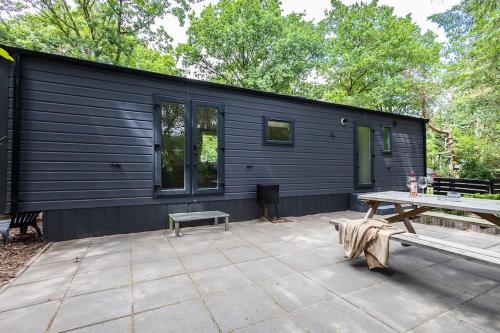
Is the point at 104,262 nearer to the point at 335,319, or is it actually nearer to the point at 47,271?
the point at 47,271

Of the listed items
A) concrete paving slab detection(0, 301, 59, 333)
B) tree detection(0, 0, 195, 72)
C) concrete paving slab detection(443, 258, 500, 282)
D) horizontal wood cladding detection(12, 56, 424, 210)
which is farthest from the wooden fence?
tree detection(0, 0, 195, 72)

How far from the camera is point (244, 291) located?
7.14 feet

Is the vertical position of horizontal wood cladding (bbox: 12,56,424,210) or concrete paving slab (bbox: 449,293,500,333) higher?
horizontal wood cladding (bbox: 12,56,424,210)

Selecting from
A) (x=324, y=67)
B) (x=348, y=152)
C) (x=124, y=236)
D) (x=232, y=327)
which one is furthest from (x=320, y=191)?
(x=324, y=67)

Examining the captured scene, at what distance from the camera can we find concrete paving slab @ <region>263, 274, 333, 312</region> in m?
1.96

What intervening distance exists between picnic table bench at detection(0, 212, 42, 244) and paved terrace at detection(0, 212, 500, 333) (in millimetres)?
650

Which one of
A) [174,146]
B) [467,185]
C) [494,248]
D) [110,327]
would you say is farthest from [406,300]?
[467,185]

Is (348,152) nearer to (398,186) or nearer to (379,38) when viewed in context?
(398,186)

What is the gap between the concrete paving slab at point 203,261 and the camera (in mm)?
2746

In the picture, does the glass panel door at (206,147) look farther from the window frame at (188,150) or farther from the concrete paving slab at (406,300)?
the concrete paving slab at (406,300)

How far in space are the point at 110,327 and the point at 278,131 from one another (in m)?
4.81

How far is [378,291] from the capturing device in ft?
7.09

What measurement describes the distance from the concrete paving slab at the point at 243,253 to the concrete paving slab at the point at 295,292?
703 millimetres

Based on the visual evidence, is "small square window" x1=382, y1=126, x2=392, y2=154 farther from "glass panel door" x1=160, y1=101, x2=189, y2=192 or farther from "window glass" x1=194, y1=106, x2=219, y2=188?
"glass panel door" x1=160, y1=101, x2=189, y2=192
